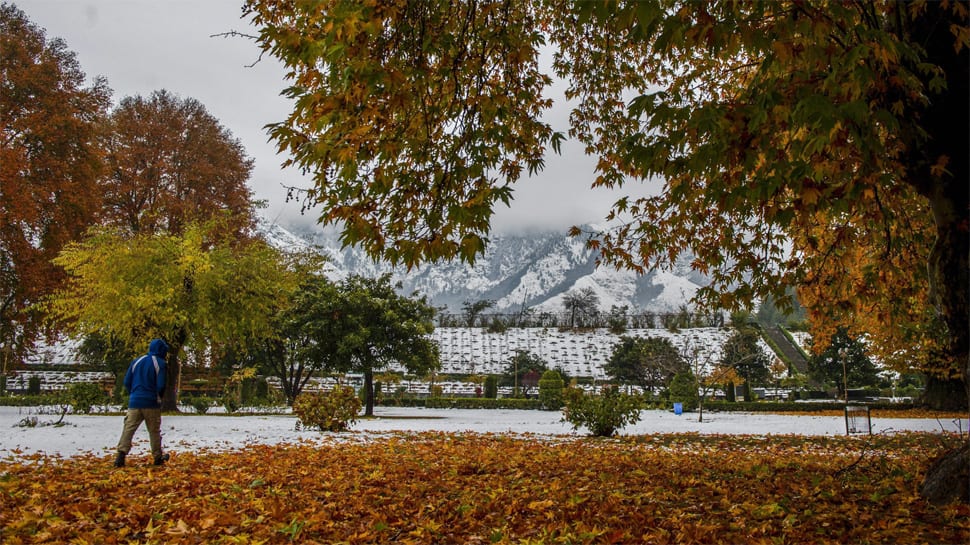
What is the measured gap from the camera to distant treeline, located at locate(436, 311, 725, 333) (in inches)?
2183

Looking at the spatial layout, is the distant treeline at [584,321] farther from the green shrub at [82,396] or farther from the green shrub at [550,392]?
the green shrub at [82,396]

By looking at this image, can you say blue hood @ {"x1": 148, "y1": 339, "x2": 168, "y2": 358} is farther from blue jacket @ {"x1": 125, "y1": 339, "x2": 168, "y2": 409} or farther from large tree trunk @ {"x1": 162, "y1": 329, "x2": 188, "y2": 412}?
large tree trunk @ {"x1": 162, "y1": 329, "x2": 188, "y2": 412}

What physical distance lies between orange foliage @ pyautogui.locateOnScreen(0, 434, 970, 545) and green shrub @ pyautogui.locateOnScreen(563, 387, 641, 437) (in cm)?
554

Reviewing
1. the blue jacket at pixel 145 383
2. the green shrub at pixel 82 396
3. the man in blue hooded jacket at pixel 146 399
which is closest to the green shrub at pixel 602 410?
the man in blue hooded jacket at pixel 146 399

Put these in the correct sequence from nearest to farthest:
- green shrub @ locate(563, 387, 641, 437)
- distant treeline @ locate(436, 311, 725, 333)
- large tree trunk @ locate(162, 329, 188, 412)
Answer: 1. green shrub @ locate(563, 387, 641, 437)
2. large tree trunk @ locate(162, 329, 188, 412)
3. distant treeline @ locate(436, 311, 725, 333)

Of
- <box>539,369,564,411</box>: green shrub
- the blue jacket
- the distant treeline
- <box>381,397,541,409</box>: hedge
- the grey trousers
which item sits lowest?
<box>381,397,541,409</box>: hedge

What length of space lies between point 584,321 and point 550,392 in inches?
1101

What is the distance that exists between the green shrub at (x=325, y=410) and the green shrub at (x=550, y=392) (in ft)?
57.6

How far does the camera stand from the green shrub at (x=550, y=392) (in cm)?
3011

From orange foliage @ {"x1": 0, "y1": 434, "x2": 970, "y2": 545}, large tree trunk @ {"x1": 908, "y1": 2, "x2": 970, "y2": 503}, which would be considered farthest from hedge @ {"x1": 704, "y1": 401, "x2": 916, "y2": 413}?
large tree trunk @ {"x1": 908, "y1": 2, "x2": 970, "y2": 503}

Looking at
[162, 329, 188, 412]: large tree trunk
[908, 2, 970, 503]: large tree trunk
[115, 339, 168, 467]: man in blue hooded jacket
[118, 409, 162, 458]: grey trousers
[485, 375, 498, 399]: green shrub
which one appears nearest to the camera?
[908, 2, 970, 503]: large tree trunk

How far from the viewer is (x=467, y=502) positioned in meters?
4.49

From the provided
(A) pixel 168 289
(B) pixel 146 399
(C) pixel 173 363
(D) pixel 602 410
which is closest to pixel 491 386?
(C) pixel 173 363

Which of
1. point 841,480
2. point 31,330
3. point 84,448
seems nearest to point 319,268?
point 31,330
